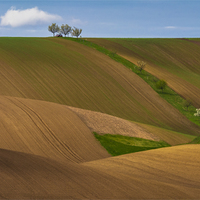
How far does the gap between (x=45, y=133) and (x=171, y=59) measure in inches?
2207

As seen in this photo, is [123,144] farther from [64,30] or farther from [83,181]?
[64,30]

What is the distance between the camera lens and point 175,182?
15.5m

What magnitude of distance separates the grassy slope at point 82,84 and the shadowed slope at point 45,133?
11.1m

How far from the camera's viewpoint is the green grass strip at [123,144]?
2548 centimetres

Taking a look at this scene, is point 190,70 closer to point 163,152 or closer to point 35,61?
point 35,61

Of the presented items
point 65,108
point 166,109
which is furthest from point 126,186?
point 166,109

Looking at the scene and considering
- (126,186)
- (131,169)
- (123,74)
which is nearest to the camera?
(126,186)

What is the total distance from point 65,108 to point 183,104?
26.1 m

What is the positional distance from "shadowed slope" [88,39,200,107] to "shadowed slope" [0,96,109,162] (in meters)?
31.3

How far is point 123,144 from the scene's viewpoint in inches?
1063

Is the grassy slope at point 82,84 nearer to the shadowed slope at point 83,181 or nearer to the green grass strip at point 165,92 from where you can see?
the green grass strip at point 165,92

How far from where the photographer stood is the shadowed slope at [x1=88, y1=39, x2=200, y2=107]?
5692 centimetres

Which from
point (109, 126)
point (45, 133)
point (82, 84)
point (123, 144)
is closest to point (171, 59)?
point (82, 84)

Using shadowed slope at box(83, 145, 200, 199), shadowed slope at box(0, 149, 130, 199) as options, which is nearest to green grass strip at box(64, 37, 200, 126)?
shadowed slope at box(83, 145, 200, 199)
